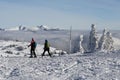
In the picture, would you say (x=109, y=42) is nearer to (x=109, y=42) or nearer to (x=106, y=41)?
(x=109, y=42)

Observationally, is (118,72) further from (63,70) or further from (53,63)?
(53,63)

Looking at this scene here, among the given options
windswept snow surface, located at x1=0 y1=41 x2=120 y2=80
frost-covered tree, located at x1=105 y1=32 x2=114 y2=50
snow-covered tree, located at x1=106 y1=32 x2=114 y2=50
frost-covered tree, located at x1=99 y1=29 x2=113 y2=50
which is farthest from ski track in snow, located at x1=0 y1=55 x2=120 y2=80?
frost-covered tree, located at x1=99 y1=29 x2=113 y2=50

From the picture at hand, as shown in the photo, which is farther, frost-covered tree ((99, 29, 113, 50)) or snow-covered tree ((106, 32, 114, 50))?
frost-covered tree ((99, 29, 113, 50))

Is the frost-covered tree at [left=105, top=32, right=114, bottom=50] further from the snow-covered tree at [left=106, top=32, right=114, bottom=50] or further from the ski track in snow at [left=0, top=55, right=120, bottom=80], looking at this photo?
the ski track in snow at [left=0, top=55, right=120, bottom=80]

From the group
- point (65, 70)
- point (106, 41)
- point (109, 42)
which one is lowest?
point (109, 42)

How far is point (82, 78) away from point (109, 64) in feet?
12.6

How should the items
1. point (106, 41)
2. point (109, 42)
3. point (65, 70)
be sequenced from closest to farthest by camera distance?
point (65, 70)
point (109, 42)
point (106, 41)

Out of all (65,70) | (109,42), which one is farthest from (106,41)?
(65,70)

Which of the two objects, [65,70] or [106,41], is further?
[106,41]

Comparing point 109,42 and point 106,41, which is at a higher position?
point 106,41

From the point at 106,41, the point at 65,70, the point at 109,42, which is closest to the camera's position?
the point at 65,70

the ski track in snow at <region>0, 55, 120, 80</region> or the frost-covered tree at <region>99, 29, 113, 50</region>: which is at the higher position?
the ski track in snow at <region>0, 55, 120, 80</region>

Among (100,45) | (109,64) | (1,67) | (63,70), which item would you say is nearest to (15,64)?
(1,67)

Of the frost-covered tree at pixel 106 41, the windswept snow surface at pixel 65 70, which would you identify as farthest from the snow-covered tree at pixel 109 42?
the windswept snow surface at pixel 65 70
